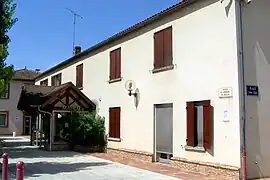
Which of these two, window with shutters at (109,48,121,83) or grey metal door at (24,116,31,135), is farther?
grey metal door at (24,116,31,135)

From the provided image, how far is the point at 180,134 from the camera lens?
1447 cm

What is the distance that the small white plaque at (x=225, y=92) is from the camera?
12141mm

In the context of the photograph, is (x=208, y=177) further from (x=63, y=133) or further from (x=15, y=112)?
(x=15, y=112)

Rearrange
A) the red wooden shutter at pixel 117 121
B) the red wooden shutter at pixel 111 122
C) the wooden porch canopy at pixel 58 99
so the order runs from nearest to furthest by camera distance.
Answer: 1. the red wooden shutter at pixel 117 121
2. the red wooden shutter at pixel 111 122
3. the wooden porch canopy at pixel 58 99

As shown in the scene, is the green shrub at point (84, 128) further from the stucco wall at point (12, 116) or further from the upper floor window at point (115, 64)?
the stucco wall at point (12, 116)

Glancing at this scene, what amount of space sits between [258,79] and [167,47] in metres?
4.48

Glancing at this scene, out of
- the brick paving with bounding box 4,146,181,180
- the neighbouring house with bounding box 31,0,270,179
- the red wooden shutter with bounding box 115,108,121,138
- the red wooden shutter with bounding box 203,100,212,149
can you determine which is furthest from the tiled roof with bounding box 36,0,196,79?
the brick paving with bounding box 4,146,181,180

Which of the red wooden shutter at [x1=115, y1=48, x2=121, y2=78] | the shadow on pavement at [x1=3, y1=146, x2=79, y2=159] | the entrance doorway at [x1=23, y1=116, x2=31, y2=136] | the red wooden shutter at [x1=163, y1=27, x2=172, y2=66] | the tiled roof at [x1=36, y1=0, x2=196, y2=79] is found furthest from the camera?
the entrance doorway at [x1=23, y1=116, x2=31, y2=136]

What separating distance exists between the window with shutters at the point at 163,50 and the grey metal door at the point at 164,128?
169 centimetres

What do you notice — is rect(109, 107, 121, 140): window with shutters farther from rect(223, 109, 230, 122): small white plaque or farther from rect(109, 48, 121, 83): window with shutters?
rect(223, 109, 230, 122): small white plaque

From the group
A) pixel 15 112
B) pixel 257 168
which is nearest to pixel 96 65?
pixel 257 168

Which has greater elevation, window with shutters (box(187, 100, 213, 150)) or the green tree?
the green tree

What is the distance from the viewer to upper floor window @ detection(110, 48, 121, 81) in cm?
1998

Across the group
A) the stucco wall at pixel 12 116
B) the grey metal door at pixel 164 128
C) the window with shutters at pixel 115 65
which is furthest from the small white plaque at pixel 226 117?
the stucco wall at pixel 12 116
